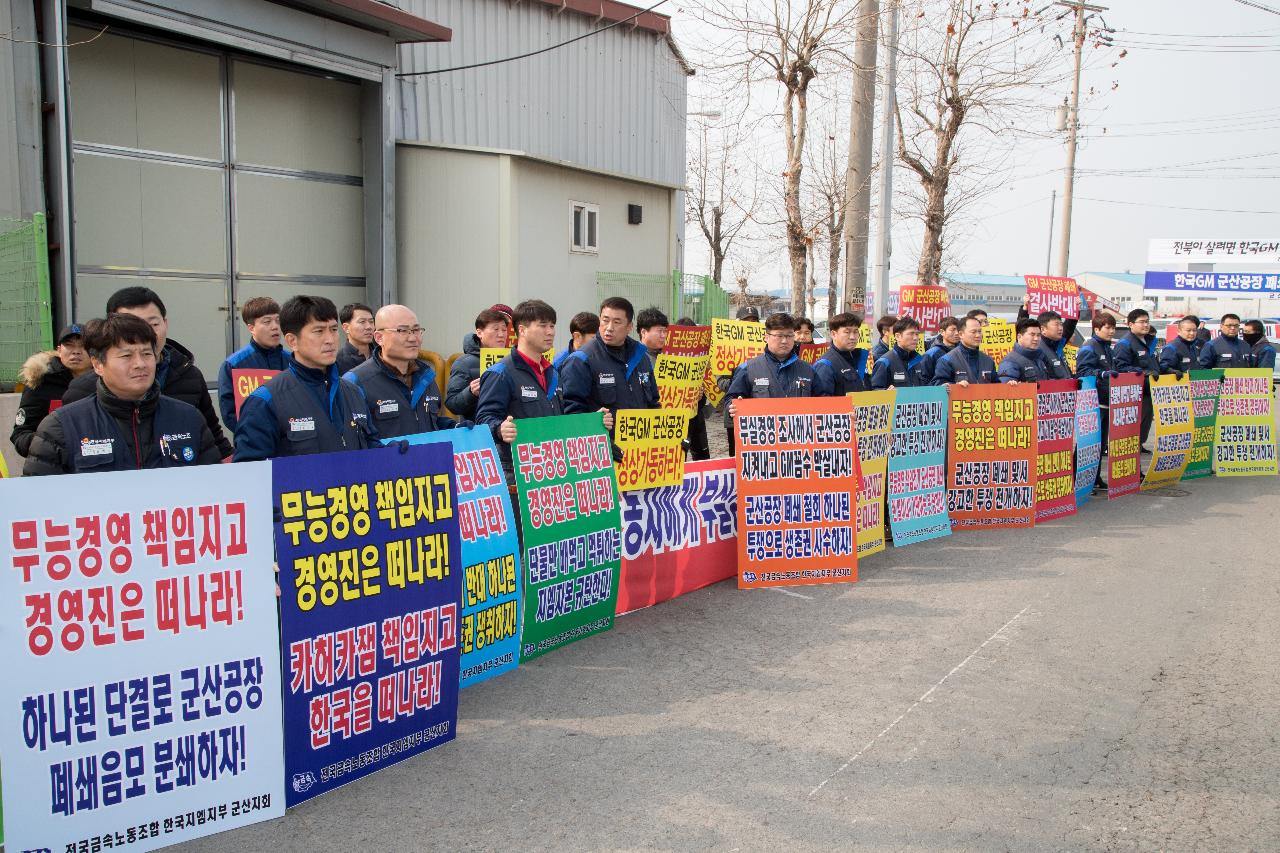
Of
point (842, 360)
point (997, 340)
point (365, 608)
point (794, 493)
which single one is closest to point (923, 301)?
point (997, 340)

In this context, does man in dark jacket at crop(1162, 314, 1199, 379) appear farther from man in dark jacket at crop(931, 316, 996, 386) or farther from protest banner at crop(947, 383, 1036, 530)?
protest banner at crop(947, 383, 1036, 530)

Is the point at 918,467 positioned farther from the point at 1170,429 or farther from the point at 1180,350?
the point at 1180,350

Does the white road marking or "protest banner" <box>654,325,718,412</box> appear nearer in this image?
the white road marking

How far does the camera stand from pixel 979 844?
153 inches

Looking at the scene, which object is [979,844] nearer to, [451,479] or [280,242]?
[451,479]

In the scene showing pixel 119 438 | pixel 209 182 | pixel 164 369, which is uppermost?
pixel 209 182

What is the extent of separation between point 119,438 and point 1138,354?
13.0 metres

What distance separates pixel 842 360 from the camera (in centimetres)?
947

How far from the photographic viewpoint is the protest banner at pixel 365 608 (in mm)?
4211

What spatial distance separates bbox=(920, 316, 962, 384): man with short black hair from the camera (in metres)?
10.9

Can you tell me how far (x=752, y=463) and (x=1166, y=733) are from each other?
352cm

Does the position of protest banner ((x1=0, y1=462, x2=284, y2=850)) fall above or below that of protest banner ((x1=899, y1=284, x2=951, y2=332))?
below

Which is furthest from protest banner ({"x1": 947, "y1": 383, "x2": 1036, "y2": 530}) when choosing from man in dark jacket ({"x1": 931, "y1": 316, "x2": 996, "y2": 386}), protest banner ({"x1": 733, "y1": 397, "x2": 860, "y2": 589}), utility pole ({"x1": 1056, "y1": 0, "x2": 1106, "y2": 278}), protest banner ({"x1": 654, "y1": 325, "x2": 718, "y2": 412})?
utility pole ({"x1": 1056, "y1": 0, "x2": 1106, "y2": 278})

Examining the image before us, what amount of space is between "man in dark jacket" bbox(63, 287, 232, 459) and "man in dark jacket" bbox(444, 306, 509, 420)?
1701mm
